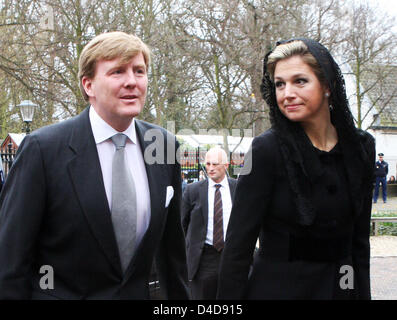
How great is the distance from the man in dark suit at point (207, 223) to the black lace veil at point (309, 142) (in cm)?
347

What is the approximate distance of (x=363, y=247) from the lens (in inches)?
109

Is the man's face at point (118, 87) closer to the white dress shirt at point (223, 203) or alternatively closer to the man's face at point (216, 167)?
the white dress shirt at point (223, 203)

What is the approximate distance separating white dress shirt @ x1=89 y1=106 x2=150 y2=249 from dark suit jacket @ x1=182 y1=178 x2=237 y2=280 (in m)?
3.67

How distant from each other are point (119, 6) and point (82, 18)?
147 centimetres

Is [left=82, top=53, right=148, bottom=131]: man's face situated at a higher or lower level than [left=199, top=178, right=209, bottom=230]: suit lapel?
higher

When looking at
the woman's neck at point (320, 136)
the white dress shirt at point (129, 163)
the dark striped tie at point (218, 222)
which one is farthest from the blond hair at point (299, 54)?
the dark striped tie at point (218, 222)

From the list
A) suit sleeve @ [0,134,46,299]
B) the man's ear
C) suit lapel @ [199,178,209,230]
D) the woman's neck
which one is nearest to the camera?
suit sleeve @ [0,134,46,299]

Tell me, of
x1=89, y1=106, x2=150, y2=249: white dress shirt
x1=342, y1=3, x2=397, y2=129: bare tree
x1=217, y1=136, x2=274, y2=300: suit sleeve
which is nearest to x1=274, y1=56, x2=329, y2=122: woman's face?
x1=217, y1=136, x2=274, y2=300: suit sleeve

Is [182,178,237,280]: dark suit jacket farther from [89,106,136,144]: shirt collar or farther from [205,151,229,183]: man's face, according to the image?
[89,106,136,144]: shirt collar

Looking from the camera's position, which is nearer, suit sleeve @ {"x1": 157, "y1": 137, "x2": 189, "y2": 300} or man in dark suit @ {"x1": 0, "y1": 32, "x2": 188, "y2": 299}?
man in dark suit @ {"x1": 0, "y1": 32, "x2": 188, "y2": 299}

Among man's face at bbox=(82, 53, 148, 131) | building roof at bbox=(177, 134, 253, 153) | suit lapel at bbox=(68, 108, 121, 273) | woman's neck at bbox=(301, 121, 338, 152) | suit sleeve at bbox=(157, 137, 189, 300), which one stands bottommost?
suit sleeve at bbox=(157, 137, 189, 300)

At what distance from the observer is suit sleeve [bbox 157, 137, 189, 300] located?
2.88 metres

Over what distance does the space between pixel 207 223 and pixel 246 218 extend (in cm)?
368

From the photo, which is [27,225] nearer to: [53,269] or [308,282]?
[53,269]
